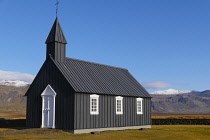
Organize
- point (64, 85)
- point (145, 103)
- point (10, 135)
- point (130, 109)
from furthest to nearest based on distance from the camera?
point (145, 103) → point (130, 109) → point (64, 85) → point (10, 135)

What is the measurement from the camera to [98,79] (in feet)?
110

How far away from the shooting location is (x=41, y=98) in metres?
31.6

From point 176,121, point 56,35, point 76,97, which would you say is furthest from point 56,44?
point 176,121

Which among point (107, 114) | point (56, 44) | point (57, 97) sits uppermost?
point (56, 44)

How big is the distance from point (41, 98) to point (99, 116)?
6117mm

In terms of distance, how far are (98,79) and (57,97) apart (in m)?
5.57

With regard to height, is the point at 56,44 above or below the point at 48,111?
above

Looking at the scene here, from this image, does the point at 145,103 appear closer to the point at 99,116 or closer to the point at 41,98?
the point at 99,116

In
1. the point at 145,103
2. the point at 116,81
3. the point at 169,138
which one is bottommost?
the point at 169,138

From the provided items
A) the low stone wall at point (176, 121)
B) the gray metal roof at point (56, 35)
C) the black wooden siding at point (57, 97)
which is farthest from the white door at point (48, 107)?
the low stone wall at point (176, 121)

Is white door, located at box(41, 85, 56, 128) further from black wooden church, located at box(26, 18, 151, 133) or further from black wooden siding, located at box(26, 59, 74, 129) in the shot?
black wooden siding, located at box(26, 59, 74, 129)

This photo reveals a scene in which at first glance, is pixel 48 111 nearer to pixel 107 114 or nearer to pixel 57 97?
pixel 57 97

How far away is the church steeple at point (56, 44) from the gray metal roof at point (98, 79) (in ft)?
2.43

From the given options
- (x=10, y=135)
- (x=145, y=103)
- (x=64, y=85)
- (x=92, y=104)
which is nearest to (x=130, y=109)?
(x=145, y=103)
